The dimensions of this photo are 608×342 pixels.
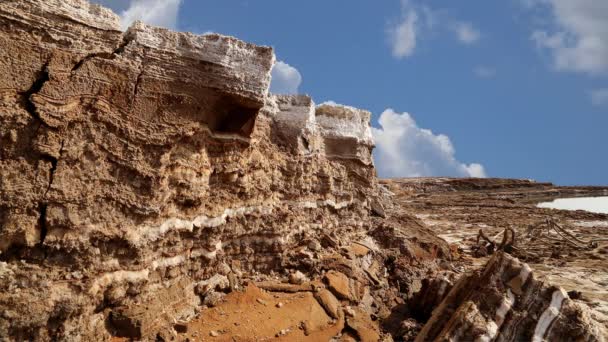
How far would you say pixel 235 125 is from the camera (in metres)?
5.38

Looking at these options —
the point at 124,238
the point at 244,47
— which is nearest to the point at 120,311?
the point at 124,238

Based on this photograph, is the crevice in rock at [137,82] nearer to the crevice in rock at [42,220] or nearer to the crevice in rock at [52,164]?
the crevice in rock at [52,164]

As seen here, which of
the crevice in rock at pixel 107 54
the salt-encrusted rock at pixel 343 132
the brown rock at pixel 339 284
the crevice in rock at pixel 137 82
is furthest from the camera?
the salt-encrusted rock at pixel 343 132

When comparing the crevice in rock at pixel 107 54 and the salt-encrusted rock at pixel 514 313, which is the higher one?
the crevice in rock at pixel 107 54

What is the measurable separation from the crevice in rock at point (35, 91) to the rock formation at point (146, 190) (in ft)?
0.03

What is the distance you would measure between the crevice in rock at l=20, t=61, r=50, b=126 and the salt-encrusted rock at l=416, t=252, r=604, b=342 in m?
4.15

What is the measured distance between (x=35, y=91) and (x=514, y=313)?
475 cm

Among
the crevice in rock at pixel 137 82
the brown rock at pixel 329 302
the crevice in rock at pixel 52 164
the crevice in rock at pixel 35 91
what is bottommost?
the brown rock at pixel 329 302

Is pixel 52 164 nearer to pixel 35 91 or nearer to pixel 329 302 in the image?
pixel 35 91

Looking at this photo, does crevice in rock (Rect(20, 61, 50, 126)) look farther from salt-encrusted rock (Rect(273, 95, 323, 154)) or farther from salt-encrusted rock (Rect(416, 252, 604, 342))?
salt-encrusted rock (Rect(416, 252, 604, 342))

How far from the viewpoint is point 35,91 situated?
12.3 feet

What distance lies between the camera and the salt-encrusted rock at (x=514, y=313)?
4.31m

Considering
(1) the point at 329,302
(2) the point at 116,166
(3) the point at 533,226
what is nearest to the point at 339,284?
(1) the point at 329,302

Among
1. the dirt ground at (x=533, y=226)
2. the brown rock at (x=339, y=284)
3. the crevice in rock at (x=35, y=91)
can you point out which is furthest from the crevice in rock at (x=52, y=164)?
the dirt ground at (x=533, y=226)
